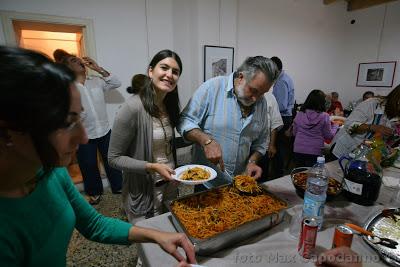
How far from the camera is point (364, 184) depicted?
1.13m

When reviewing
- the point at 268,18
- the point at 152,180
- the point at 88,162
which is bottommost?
the point at 88,162

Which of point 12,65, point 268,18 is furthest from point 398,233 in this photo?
point 268,18

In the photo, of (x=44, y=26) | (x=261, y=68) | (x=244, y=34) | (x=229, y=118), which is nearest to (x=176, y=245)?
(x=229, y=118)

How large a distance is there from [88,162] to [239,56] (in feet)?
9.55

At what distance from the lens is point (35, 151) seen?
1.68 ft

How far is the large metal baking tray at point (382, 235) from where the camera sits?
2.56 feet

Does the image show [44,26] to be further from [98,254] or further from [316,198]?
[316,198]

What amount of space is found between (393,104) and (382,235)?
1331mm

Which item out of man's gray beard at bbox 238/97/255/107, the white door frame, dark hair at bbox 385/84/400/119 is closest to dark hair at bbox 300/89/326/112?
dark hair at bbox 385/84/400/119

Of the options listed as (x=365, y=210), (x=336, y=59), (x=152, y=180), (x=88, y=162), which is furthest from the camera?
(x=336, y=59)

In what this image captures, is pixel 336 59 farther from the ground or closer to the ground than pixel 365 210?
farther from the ground

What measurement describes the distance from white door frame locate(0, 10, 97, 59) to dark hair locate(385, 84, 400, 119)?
3.14 m

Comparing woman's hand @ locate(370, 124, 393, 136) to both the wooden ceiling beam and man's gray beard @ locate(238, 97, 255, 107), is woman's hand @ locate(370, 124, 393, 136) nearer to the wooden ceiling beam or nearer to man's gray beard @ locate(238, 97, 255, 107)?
man's gray beard @ locate(238, 97, 255, 107)

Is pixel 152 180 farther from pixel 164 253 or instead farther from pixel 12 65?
pixel 12 65
